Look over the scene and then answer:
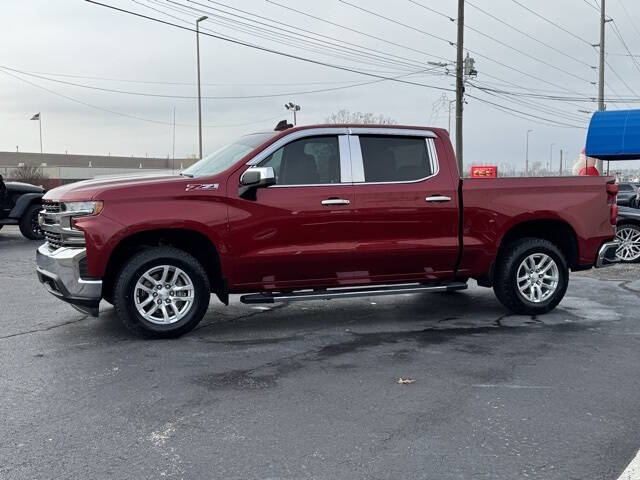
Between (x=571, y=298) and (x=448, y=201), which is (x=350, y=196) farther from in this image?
(x=571, y=298)

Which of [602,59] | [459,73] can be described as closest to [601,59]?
[602,59]

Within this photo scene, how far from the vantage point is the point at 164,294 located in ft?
20.6

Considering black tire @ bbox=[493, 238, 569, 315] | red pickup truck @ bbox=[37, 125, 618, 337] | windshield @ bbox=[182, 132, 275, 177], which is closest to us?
red pickup truck @ bbox=[37, 125, 618, 337]

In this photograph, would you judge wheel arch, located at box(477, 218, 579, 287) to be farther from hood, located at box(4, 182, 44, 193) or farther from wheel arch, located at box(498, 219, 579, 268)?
hood, located at box(4, 182, 44, 193)

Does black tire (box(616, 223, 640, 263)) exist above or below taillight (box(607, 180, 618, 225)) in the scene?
below

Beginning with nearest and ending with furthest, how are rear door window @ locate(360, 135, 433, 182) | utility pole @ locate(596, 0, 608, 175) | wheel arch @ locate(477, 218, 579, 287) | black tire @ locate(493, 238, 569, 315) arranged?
rear door window @ locate(360, 135, 433, 182) → black tire @ locate(493, 238, 569, 315) → wheel arch @ locate(477, 218, 579, 287) → utility pole @ locate(596, 0, 608, 175)

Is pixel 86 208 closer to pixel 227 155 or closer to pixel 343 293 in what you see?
pixel 227 155

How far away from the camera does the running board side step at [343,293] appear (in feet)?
21.3

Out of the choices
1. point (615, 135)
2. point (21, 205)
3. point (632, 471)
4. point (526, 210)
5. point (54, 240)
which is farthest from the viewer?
point (615, 135)

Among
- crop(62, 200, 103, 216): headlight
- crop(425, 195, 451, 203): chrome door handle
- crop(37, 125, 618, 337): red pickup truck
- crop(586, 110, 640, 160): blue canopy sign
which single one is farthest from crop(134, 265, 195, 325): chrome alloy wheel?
crop(586, 110, 640, 160): blue canopy sign

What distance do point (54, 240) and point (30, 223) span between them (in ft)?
34.4

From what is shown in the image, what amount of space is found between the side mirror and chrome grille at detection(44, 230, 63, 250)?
5.69 ft

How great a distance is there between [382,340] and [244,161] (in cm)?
217

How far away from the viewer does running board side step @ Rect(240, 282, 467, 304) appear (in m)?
6.49
